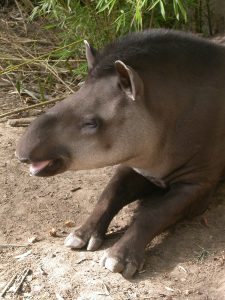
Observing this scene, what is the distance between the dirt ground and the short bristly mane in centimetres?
103

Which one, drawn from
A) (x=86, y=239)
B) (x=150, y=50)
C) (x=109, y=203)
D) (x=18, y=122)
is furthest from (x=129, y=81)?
(x=18, y=122)

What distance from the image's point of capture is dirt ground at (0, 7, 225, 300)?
4.23 m

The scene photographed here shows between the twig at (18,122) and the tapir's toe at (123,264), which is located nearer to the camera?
the tapir's toe at (123,264)

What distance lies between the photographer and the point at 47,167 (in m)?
4.55

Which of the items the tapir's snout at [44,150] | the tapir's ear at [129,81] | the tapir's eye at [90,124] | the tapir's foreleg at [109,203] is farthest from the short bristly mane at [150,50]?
the tapir's foreleg at [109,203]

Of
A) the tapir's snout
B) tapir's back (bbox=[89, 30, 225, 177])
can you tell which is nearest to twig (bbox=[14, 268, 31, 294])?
the tapir's snout

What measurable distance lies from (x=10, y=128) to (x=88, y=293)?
2631 millimetres

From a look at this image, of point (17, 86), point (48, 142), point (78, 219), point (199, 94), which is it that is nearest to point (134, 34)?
point (199, 94)

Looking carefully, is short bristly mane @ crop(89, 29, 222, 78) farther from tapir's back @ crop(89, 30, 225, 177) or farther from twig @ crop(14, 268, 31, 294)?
twig @ crop(14, 268, 31, 294)

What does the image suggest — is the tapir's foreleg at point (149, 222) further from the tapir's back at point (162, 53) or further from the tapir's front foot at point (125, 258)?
the tapir's back at point (162, 53)

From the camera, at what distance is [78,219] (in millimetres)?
5164

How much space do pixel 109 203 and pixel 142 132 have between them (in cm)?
53

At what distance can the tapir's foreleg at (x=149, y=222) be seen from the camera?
14.3 feet

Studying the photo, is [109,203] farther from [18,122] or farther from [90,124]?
[18,122]
